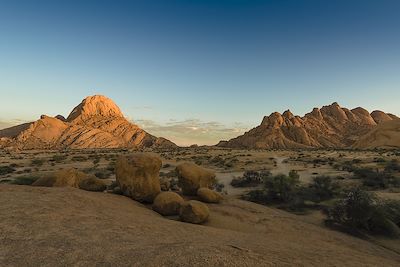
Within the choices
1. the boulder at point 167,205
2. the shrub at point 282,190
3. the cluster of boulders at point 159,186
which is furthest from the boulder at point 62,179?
the shrub at point 282,190

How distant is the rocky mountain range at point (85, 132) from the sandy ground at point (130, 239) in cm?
11263

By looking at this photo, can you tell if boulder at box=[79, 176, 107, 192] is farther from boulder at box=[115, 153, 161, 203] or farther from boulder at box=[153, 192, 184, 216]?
boulder at box=[153, 192, 184, 216]

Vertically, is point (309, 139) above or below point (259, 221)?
above

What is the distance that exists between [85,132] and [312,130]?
94670 millimetres

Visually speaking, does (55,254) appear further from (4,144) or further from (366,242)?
(4,144)

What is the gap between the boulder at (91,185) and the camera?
15.0 metres

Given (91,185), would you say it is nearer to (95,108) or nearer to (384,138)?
(384,138)

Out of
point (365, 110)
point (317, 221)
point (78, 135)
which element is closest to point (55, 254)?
point (317, 221)

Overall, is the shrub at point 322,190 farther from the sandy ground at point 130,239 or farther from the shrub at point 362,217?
the sandy ground at point 130,239

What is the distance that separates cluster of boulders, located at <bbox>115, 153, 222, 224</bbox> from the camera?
12.3m

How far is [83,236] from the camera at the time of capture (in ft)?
24.6

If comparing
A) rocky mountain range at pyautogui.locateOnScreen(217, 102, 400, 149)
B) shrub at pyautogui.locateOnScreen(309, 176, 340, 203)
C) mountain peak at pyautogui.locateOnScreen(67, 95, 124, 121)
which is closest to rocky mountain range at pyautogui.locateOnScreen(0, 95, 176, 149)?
mountain peak at pyautogui.locateOnScreen(67, 95, 124, 121)

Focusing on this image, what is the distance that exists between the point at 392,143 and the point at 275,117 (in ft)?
184

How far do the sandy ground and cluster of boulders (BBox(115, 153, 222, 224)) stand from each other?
0.90 metres
